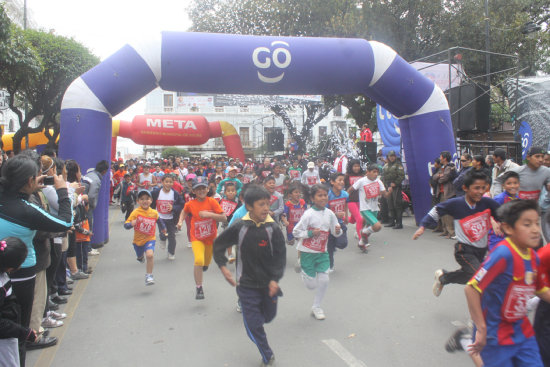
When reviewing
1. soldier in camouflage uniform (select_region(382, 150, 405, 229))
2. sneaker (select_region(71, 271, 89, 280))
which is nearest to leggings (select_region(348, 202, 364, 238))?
soldier in camouflage uniform (select_region(382, 150, 405, 229))

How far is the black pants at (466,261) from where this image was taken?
4.01 meters

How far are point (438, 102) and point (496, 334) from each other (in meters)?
7.45

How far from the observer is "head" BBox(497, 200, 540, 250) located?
236 centimetres

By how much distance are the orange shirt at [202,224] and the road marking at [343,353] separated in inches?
86.0

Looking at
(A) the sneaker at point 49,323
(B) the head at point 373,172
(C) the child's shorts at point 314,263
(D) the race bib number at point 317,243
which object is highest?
(B) the head at point 373,172

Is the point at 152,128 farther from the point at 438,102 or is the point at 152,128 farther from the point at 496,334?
the point at 496,334

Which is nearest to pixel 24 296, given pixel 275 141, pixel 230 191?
pixel 230 191

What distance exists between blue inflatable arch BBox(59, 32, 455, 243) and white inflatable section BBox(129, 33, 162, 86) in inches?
0.7

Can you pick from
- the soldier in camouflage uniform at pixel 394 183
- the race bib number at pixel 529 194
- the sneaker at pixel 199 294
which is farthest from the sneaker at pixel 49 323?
the soldier in camouflage uniform at pixel 394 183

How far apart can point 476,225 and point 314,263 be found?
1701 millimetres

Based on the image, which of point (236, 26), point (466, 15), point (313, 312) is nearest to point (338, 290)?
point (313, 312)

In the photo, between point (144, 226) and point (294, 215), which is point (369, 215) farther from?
point (144, 226)

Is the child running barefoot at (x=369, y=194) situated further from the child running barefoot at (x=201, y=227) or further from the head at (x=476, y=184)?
the head at (x=476, y=184)

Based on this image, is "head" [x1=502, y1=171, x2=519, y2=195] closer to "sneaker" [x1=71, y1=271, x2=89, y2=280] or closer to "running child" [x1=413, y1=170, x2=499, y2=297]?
"running child" [x1=413, y1=170, x2=499, y2=297]
